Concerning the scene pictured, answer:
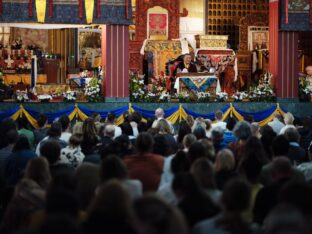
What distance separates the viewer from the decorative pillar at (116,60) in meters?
28.3

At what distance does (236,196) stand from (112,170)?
76.4 inches

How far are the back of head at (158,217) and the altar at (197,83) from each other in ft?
75.2

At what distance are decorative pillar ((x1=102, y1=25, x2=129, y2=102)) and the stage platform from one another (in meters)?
0.77

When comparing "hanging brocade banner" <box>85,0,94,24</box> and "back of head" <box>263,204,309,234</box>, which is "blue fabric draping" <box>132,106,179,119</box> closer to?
"hanging brocade banner" <box>85,0,94,24</box>

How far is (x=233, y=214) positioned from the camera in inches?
276

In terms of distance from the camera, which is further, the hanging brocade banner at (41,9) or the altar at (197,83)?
the altar at (197,83)

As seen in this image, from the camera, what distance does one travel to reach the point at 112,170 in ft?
28.5

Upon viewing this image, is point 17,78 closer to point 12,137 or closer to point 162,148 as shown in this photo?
point 12,137

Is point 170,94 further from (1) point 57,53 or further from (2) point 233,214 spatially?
(2) point 233,214

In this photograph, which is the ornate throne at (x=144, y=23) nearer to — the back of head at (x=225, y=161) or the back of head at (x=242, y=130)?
the back of head at (x=242, y=130)

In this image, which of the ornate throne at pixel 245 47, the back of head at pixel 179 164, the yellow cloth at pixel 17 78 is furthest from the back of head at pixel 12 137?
the ornate throne at pixel 245 47

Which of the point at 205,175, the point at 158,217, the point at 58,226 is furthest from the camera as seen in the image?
the point at 205,175

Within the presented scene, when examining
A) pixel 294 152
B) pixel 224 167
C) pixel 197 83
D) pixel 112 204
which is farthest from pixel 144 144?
pixel 197 83

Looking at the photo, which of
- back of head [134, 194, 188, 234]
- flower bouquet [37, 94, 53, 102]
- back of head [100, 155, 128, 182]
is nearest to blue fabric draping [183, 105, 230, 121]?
flower bouquet [37, 94, 53, 102]
